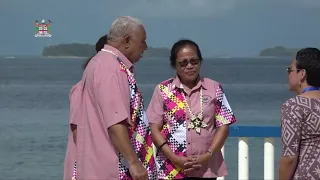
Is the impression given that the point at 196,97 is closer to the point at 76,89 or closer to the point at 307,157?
the point at 76,89

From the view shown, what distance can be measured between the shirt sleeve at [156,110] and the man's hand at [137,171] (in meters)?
1.04

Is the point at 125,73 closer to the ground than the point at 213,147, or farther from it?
farther from it

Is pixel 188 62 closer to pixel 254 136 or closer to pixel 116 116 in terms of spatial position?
pixel 254 136

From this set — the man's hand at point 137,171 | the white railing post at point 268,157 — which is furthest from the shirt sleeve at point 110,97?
the white railing post at point 268,157

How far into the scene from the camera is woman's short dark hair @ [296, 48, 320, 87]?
12.6 feet

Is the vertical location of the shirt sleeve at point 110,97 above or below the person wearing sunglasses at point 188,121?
above

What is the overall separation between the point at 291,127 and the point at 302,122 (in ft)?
0.20

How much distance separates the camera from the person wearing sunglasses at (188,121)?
15.7 feet

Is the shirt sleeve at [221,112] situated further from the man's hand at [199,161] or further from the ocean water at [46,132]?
the ocean water at [46,132]

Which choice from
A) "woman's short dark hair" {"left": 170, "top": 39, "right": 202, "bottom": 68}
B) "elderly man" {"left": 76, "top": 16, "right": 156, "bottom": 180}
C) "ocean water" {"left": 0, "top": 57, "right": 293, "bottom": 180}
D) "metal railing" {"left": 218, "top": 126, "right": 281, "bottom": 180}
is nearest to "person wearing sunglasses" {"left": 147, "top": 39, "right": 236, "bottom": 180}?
"woman's short dark hair" {"left": 170, "top": 39, "right": 202, "bottom": 68}

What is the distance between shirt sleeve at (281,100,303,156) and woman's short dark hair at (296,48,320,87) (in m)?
0.17

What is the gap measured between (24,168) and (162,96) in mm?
13462

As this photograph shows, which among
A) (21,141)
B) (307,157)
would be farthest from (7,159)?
(307,157)

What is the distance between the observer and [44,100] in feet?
145
